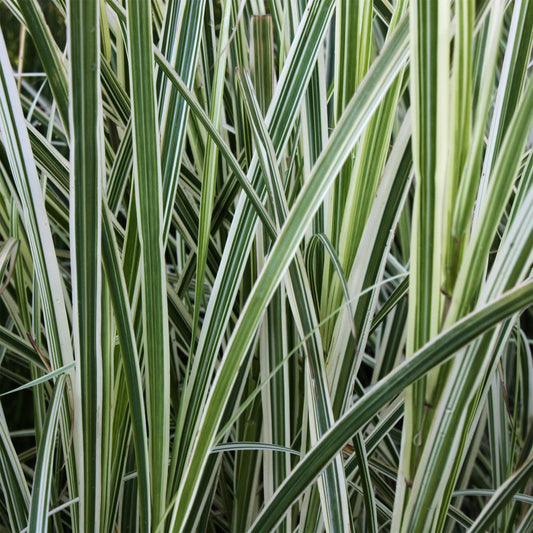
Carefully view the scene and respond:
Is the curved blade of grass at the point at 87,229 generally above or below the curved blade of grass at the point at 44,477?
above

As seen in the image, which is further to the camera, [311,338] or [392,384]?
[311,338]

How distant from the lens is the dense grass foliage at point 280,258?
0.31 meters

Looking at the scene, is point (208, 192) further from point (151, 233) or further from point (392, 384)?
point (392, 384)

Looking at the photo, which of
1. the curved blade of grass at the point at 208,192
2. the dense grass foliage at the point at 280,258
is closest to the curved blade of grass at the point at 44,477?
the dense grass foliage at the point at 280,258

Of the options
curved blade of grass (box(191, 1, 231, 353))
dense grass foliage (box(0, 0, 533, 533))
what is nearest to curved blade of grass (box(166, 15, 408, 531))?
dense grass foliage (box(0, 0, 533, 533))

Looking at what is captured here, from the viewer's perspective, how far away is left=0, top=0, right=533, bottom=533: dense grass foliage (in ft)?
1.02

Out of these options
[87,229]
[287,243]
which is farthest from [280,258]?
[87,229]

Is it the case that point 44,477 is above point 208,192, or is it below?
below

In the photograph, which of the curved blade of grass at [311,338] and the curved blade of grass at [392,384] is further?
the curved blade of grass at [311,338]

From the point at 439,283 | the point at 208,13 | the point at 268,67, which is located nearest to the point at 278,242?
the point at 439,283

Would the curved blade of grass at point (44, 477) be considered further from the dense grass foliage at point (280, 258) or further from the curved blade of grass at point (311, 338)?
the curved blade of grass at point (311, 338)

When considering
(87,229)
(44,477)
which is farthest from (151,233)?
(44,477)

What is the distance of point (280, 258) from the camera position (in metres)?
0.33

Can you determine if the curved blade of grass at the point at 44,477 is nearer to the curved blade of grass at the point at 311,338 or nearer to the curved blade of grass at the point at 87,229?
the curved blade of grass at the point at 87,229
